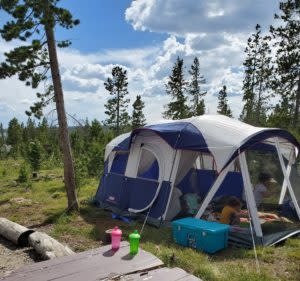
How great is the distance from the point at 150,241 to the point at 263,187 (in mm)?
2851

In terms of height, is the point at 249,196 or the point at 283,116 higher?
the point at 283,116

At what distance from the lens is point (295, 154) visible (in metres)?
8.97

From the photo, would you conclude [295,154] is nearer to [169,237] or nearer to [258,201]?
[258,201]

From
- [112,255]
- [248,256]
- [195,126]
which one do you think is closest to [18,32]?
[195,126]

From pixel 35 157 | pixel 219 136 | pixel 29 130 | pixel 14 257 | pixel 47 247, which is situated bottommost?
pixel 14 257

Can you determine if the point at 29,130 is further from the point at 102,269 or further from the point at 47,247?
the point at 102,269

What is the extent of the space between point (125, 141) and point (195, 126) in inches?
92.8

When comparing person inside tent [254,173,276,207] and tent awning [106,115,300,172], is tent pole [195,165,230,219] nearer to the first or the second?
tent awning [106,115,300,172]

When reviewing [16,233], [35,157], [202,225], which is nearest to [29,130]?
[35,157]

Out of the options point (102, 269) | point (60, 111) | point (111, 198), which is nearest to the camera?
point (102, 269)

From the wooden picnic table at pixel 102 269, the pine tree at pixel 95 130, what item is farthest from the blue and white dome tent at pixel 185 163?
the pine tree at pixel 95 130

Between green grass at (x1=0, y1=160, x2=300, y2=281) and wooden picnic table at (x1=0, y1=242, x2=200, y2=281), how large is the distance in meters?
1.45

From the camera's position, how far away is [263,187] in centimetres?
827

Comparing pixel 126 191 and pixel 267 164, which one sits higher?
pixel 267 164
